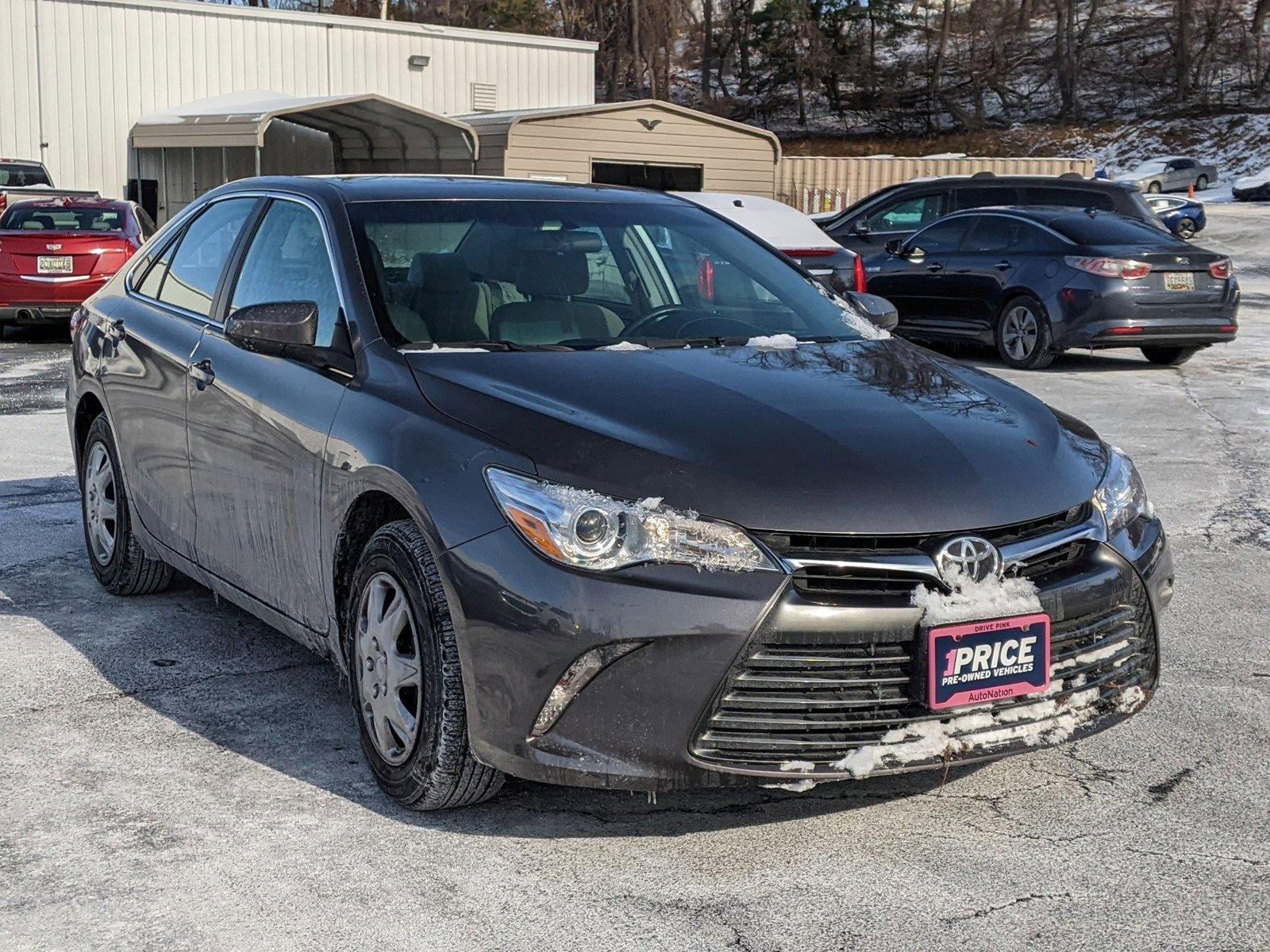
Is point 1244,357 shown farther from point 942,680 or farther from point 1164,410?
point 942,680

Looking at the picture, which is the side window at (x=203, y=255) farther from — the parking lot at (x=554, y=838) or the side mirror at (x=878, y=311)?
the side mirror at (x=878, y=311)

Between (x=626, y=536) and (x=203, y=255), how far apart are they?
265cm

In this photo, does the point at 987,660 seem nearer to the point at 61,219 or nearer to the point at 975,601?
the point at 975,601

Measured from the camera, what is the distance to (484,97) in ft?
115

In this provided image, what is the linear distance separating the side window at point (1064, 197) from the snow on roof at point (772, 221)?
4417 mm

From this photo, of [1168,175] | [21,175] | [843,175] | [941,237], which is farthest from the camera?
[1168,175]

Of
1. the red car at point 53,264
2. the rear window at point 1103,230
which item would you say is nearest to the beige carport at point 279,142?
the red car at point 53,264

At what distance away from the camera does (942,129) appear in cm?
6512

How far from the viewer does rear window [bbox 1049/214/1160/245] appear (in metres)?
13.6

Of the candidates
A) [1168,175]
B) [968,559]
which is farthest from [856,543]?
[1168,175]

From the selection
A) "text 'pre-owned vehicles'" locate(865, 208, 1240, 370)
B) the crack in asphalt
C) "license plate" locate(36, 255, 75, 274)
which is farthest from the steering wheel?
"license plate" locate(36, 255, 75, 274)

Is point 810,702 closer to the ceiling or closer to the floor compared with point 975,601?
closer to the floor

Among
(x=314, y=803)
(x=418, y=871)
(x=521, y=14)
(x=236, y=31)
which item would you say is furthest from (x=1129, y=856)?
(x=521, y=14)

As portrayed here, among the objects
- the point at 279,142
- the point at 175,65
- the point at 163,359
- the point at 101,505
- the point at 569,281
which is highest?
the point at 175,65
